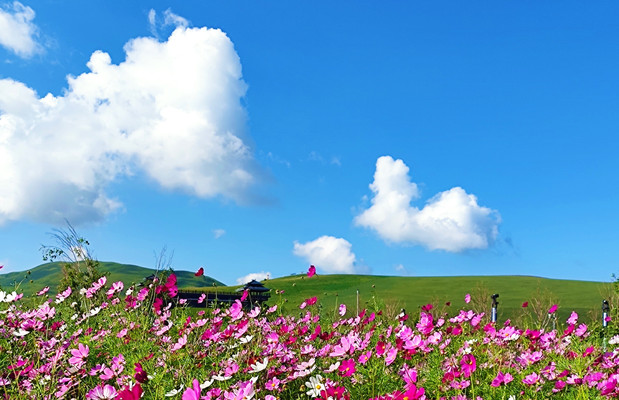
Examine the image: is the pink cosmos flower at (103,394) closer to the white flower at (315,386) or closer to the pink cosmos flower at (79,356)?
the pink cosmos flower at (79,356)

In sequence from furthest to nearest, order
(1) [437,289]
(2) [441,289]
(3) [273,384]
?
(1) [437,289] < (2) [441,289] < (3) [273,384]

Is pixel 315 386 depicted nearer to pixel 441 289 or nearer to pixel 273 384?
pixel 273 384

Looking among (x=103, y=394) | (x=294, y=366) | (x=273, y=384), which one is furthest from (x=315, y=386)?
(x=103, y=394)

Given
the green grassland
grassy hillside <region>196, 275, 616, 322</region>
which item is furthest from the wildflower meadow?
grassy hillside <region>196, 275, 616, 322</region>

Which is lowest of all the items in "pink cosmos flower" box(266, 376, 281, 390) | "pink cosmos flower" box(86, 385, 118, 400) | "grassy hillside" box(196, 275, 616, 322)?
"pink cosmos flower" box(86, 385, 118, 400)

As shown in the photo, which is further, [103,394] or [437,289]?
[437,289]

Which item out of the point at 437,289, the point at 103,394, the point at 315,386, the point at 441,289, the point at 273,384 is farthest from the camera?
the point at 437,289

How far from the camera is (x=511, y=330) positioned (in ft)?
15.0

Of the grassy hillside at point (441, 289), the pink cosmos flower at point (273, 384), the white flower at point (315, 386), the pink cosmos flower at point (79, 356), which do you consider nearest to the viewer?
the white flower at point (315, 386)

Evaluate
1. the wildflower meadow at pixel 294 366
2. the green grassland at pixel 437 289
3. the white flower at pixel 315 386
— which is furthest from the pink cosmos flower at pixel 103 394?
the green grassland at pixel 437 289

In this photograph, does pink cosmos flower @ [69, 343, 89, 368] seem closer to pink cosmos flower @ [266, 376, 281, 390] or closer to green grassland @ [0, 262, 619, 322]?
pink cosmos flower @ [266, 376, 281, 390]

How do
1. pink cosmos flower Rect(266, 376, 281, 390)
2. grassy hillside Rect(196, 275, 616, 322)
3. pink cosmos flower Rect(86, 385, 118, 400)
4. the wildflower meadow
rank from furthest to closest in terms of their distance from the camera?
grassy hillside Rect(196, 275, 616, 322)
pink cosmos flower Rect(266, 376, 281, 390)
the wildflower meadow
pink cosmos flower Rect(86, 385, 118, 400)

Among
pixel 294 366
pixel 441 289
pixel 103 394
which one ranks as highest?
pixel 441 289

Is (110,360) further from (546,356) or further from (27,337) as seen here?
(546,356)
